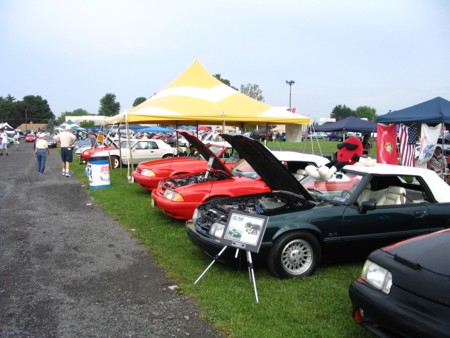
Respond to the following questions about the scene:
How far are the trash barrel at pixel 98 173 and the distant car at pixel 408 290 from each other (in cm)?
982

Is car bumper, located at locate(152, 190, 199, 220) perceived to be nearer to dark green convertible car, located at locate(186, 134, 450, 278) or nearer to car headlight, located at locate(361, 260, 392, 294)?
dark green convertible car, located at locate(186, 134, 450, 278)

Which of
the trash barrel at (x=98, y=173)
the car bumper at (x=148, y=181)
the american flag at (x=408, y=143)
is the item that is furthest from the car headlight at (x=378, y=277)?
the trash barrel at (x=98, y=173)

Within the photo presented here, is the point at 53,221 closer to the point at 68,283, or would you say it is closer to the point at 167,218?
the point at 167,218

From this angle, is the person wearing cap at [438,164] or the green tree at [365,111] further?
the green tree at [365,111]

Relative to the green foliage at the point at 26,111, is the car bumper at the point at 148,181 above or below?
below

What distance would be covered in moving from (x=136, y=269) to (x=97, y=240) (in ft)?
5.33

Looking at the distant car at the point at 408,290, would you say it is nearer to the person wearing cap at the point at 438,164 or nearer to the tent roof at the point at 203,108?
the person wearing cap at the point at 438,164

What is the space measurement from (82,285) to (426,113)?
31.3 feet

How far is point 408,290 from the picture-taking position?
2.57m

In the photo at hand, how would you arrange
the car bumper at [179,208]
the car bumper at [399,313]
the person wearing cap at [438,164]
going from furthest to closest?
1. the person wearing cap at [438,164]
2. the car bumper at [179,208]
3. the car bumper at [399,313]

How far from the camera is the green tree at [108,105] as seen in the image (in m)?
143

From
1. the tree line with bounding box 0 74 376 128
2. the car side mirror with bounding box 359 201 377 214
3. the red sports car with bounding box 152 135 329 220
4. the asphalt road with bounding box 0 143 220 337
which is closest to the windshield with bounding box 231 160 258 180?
the red sports car with bounding box 152 135 329 220

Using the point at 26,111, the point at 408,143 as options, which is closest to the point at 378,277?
the point at 408,143

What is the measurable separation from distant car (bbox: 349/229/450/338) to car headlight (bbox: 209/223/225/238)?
1.80 meters
